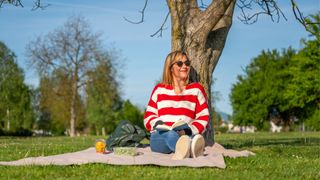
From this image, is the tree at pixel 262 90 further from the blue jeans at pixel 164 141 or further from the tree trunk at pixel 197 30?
the blue jeans at pixel 164 141

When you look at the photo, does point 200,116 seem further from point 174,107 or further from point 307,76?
point 307,76

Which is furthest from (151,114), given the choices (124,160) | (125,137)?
(124,160)

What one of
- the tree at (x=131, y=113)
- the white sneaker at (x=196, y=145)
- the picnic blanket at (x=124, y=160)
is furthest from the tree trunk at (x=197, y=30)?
the tree at (x=131, y=113)

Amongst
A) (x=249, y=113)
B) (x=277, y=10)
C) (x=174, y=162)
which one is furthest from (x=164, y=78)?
(x=249, y=113)

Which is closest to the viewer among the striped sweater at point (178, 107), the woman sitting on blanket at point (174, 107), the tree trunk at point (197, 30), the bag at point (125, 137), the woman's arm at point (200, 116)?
the woman sitting on blanket at point (174, 107)

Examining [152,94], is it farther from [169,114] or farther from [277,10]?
[277,10]

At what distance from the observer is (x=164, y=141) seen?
28.5 ft

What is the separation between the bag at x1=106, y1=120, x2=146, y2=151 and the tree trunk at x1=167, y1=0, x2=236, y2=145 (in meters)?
1.97

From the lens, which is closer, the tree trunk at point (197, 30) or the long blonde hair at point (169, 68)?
the long blonde hair at point (169, 68)

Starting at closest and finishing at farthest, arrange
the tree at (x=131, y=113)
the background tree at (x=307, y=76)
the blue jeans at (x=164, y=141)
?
the blue jeans at (x=164, y=141)
the background tree at (x=307, y=76)
the tree at (x=131, y=113)

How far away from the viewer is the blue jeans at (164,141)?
8.55m

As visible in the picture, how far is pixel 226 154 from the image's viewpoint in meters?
9.43

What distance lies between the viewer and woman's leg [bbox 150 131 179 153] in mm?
8547

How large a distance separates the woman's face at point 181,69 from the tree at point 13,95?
5456 cm
